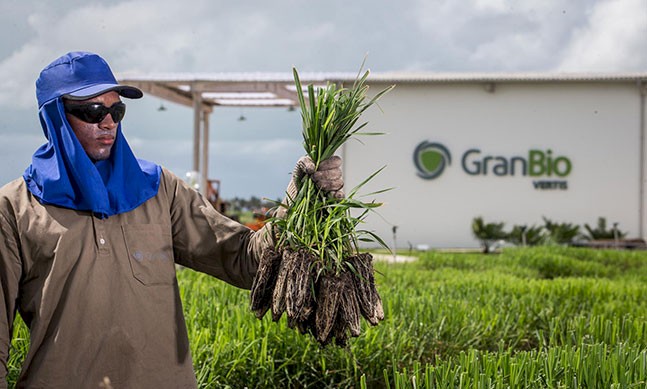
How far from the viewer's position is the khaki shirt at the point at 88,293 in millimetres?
2621

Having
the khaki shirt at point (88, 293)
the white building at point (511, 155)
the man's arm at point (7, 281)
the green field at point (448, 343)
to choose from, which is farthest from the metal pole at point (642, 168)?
the man's arm at point (7, 281)

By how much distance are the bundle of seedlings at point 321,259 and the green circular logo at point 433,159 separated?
60.0 ft

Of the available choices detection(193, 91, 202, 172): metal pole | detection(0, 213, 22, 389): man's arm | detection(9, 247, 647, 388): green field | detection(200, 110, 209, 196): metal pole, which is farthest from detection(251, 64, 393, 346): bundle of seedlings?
detection(200, 110, 209, 196): metal pole

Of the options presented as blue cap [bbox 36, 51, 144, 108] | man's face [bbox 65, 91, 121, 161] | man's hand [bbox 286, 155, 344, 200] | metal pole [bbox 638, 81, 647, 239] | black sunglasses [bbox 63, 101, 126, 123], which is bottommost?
man's hand [bbox 286, 155, 344, 200]

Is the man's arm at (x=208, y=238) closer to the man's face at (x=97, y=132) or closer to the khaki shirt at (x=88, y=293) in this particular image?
the khaki shirt at (x=88, y=293)

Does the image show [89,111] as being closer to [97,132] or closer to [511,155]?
[97,132]

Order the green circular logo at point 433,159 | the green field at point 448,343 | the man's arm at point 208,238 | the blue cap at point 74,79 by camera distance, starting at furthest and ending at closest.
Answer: the green circular logo at point 433,159 → the green field at point 448,343 → the man's arm at point 208,238 → the blue cap at point 74,79

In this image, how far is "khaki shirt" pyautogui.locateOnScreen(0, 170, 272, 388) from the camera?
8.60 ft

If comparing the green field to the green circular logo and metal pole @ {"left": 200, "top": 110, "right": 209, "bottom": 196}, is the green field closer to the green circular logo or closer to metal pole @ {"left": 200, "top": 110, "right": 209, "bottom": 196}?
the green circular logo

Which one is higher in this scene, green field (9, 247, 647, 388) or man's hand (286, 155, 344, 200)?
man's hand (286, 155, 344, 200)

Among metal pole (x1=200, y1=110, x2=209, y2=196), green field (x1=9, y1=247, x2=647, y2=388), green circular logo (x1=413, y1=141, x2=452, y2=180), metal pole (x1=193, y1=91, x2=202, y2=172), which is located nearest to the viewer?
green field (x1=9, y1=247, x2=647, y2=388)

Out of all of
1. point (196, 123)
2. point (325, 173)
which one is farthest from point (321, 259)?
point (196, 123)

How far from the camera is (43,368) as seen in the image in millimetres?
2650

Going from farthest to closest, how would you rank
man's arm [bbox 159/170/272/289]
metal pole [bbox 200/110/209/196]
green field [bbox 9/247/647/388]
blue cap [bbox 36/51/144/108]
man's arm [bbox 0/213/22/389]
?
metal pole [bbox 200/110/209/196]
green field [bbox 9/247/647/388]
man's arm [bbox 159/170/272/289]
blue cap [bbox 36/51/144/108]
man's arm [bbox 0/213/22/389]
